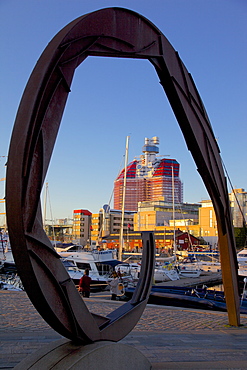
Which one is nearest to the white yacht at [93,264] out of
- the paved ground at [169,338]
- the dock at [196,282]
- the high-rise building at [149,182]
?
the dock at [196,282]

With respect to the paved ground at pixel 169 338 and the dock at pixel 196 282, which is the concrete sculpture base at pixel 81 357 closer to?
the paved ground at pixel 169 338

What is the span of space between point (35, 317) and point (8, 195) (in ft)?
22.5

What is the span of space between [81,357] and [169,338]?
3.77m

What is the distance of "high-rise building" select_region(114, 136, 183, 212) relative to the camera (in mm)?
143250

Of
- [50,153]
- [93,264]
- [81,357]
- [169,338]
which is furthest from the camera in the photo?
[93,264]

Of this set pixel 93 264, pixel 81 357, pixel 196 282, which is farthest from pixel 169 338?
pixel 196 282

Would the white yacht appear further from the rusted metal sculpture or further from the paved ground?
the rusted metal sculpture

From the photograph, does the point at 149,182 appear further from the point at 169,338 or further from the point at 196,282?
the point at 169,338

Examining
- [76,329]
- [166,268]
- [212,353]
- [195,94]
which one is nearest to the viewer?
[76,329]

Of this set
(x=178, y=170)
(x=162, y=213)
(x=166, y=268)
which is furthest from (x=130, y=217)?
(x=166, y=268)

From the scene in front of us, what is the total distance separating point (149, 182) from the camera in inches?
5881

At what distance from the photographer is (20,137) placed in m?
4.24

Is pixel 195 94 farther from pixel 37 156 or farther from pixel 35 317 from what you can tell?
pixel 35 317

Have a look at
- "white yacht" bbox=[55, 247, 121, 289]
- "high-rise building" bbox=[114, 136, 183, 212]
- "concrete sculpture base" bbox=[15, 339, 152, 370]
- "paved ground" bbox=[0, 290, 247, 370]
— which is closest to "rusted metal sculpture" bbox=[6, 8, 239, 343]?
"concrete sculpture base" bbox=[15, 339, 152, 370]
